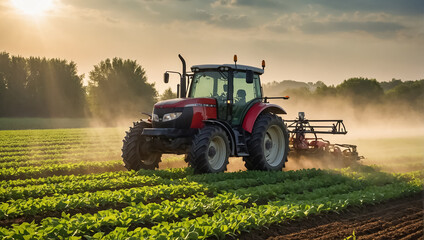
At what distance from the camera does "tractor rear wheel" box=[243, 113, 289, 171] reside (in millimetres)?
12062

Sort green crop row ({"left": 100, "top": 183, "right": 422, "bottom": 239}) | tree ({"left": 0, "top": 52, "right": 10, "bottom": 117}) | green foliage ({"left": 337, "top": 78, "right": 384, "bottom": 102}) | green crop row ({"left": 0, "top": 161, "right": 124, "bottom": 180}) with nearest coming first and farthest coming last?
green crop row ({"left": 100, "top": 183, "right": 422, "bottom": 239}) → green crop row ({"left": 0, "top": 161, "right": 124, "bottom": 180}) → tree ({"left": 0, "top": 52, "right": 10, "bottom": 117}) → green foliage ({"left": 337, "top": 78, "right": 384, "bottom": 102})

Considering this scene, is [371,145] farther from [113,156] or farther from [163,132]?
[163,132]

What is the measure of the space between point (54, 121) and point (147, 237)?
5500cm

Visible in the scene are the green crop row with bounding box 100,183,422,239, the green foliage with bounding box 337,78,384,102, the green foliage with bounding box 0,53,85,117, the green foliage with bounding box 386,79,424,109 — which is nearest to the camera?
the green crop row with bounding box 100,183,422,239

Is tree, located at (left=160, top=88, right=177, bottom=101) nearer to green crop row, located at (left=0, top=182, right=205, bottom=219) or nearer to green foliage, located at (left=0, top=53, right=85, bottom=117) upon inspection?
green foliage, located at (left=0, top=53, right=85, bottom=117)

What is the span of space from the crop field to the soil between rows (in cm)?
2

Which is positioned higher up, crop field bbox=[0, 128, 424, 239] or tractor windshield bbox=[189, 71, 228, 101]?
tractor windshield bbox=[189, 71, 228, 101]

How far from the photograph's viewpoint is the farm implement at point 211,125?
36.7 feet

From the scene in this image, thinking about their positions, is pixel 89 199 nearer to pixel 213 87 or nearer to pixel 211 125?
pixel 211 125

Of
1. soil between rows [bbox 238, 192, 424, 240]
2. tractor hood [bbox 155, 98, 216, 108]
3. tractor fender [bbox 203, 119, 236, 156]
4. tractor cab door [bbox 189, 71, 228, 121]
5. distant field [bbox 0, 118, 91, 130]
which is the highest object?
tractor cab door [bbox 189, 71, 228, 121]

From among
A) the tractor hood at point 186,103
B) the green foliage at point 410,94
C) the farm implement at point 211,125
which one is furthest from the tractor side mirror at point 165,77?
the green foliage at point 410,94

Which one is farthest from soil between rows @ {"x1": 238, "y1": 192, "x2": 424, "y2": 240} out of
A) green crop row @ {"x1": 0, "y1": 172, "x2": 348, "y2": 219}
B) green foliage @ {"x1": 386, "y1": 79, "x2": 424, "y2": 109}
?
green foliage @ {"x1": 386, "y1": 79, "x2": 424, "y2": 109}

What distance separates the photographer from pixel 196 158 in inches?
420

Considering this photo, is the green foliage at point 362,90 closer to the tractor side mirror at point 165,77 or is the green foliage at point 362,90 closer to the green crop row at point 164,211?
the tractor side mirror at point 165,77
